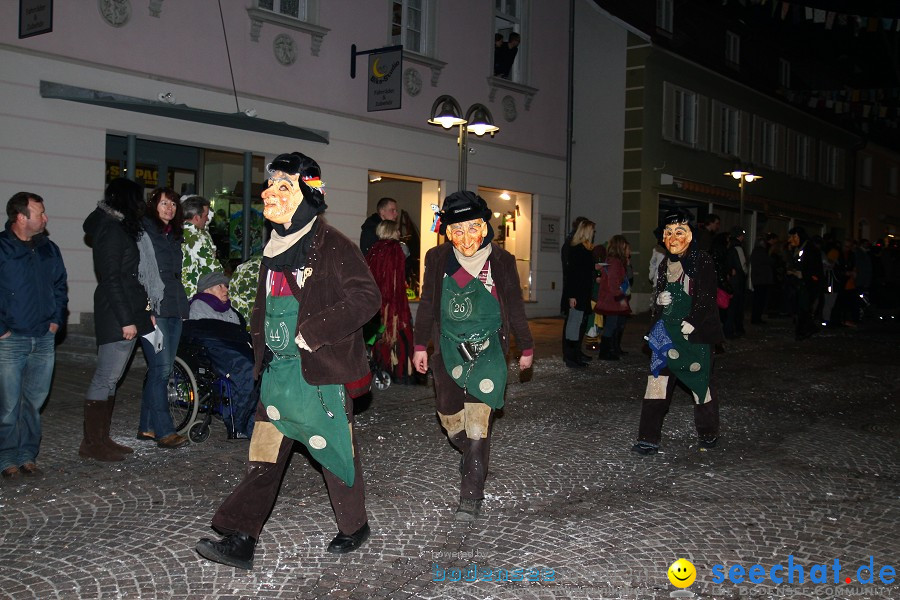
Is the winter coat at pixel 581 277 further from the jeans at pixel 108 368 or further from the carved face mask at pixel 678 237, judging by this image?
the jeans at pixel 108 368

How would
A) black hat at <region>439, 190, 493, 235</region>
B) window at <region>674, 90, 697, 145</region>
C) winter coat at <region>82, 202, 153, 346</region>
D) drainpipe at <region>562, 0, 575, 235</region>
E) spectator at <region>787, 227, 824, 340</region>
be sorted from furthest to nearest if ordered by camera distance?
window at <region>674, 90, 697, 145</region> → drainpipe at <region>562, 0, 575, 235</region> → spectator at <region>787, 227, 824, 340</region> → winter coat at <region>82, 202, 153, 346</region> → black hat at <region>439, 190, 493, 235</region>

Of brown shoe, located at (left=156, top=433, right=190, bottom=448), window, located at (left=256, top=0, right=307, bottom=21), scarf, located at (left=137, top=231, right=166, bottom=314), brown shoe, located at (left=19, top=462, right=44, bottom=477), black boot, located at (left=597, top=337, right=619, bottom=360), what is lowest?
brown shoe, located at (left=19, top=462, right=44, bottom=477)

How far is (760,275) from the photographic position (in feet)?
63.3

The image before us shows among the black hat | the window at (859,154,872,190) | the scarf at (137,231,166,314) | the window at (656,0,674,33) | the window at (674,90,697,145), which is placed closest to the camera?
the black hat

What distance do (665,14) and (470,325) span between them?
23.8 m

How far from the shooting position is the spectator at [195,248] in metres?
7.14

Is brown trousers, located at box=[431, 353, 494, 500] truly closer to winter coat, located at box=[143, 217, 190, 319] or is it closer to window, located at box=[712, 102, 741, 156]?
winter coat, located at box=[143, 217, 190, 319]

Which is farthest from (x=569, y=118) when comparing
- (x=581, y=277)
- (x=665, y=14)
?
(x=581, y=277)

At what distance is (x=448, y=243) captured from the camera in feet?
17.6

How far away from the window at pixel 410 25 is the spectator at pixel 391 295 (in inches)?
316

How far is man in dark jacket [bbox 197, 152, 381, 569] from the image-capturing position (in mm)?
4156

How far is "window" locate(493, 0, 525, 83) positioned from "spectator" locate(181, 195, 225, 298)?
1280cm

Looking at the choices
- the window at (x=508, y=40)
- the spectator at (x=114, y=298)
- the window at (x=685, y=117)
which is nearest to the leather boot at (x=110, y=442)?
the spectator at (x=114, y=298)

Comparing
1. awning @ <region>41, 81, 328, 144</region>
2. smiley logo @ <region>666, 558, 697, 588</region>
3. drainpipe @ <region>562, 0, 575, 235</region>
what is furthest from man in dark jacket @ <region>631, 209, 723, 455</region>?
drainpipe @ <region>562, 0, 575, 235</region>
